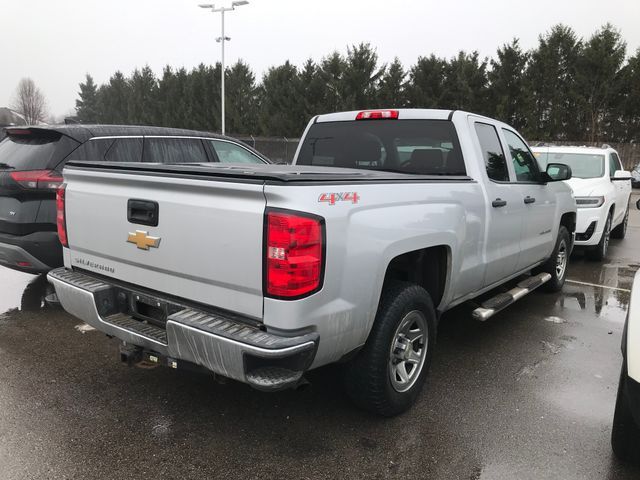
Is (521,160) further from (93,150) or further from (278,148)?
(278,148)

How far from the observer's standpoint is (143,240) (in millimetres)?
2922

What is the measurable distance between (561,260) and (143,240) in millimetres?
5110

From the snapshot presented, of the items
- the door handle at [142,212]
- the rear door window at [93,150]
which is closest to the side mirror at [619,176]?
the rear door window at [93,150]

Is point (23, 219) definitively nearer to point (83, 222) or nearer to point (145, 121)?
point (83, 222)

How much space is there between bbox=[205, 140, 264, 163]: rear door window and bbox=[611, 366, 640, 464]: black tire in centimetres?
493

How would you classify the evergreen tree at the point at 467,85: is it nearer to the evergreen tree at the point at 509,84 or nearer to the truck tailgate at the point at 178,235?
the evergreen tree at the point at 509,84

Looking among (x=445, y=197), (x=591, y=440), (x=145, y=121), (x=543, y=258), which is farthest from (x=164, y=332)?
(x=145, y=121)

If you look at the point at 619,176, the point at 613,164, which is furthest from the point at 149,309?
the point at 613,164

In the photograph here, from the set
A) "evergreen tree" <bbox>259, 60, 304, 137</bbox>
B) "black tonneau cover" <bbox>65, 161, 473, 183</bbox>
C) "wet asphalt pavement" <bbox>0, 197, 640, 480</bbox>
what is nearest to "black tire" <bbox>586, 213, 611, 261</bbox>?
"wet asphalt pavement" <bbox>0, 197, 640, 480</bbox>

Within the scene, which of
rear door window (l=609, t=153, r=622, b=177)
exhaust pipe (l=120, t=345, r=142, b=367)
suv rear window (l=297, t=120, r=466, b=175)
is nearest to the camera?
exhaust pipe (l=120, t=345, r=142, b=367)

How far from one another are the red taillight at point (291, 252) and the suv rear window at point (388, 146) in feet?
6.61

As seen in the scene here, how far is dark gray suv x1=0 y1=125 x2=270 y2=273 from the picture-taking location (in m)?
4.81

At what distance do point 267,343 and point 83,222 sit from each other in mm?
1654

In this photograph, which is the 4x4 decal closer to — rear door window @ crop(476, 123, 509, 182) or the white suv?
rear door window @ crop(476, 123, 509, 182)
